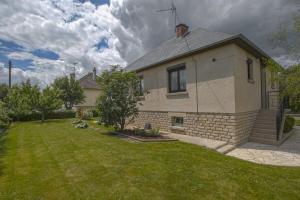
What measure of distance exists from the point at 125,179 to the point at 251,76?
874cm

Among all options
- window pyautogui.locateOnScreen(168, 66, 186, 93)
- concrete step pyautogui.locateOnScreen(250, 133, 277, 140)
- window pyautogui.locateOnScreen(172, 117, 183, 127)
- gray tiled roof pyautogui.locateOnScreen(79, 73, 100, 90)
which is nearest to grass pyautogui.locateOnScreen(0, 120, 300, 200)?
concrete step pyautogui.locateOnScreen(250, 133, 277, 140)

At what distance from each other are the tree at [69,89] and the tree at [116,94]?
745 inches

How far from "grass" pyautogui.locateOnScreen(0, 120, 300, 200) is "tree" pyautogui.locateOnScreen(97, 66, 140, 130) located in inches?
137

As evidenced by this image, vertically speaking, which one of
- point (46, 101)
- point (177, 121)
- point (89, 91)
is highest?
point (89, 91)

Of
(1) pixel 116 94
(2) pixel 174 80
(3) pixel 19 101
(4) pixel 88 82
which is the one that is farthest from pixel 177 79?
(4) pixel 88 82

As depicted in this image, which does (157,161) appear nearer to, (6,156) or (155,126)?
(6,156)

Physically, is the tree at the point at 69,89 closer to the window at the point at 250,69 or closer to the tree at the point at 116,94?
the tree at the point at 116,94

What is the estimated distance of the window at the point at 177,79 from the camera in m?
9.97

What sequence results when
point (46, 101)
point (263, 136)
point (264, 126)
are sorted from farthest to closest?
point (46, 101) → point (264, 126) → point (263, 136)

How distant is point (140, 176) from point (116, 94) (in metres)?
6.11

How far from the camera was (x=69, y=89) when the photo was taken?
1054 inches

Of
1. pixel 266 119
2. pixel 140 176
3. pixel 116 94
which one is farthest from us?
pixel 116 94

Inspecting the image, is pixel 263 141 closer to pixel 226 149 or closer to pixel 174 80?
pixel 226 149

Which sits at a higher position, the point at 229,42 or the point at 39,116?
the point at 229,42
